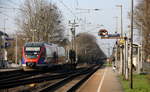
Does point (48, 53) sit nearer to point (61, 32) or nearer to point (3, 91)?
point (3, 91)

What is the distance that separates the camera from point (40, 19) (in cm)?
6119

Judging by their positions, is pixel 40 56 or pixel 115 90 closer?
pixel 115 90

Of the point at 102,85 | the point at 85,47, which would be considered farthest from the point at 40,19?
the point at 85,47

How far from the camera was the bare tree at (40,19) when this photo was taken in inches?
2386

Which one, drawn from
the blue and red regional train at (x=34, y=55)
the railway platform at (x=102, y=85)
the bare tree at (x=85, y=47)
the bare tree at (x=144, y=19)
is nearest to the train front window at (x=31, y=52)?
the blue and red regional train at (x=34, y=55)

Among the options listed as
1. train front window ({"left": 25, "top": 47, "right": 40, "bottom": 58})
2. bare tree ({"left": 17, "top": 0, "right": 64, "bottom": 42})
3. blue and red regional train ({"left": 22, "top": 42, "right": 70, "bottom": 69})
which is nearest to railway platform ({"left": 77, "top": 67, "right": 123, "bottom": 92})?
blue and red regional train ({"left": 22, "top": 42, "right": 70, "bottom": 69})

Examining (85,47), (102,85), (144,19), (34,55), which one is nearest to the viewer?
(102,85)

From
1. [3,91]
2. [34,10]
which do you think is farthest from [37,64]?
[34,10]

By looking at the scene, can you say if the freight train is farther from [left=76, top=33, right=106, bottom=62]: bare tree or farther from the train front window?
[left=76, top=33, right=106, bottom=62]: bare tree

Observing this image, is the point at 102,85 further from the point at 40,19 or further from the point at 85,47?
the point at 85,47

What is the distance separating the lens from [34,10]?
60.9 m

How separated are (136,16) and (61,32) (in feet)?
72.9

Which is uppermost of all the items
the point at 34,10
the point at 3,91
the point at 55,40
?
the point at 34,10

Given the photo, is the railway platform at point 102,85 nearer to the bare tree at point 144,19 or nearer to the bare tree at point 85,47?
the bare tree at point 144,19
